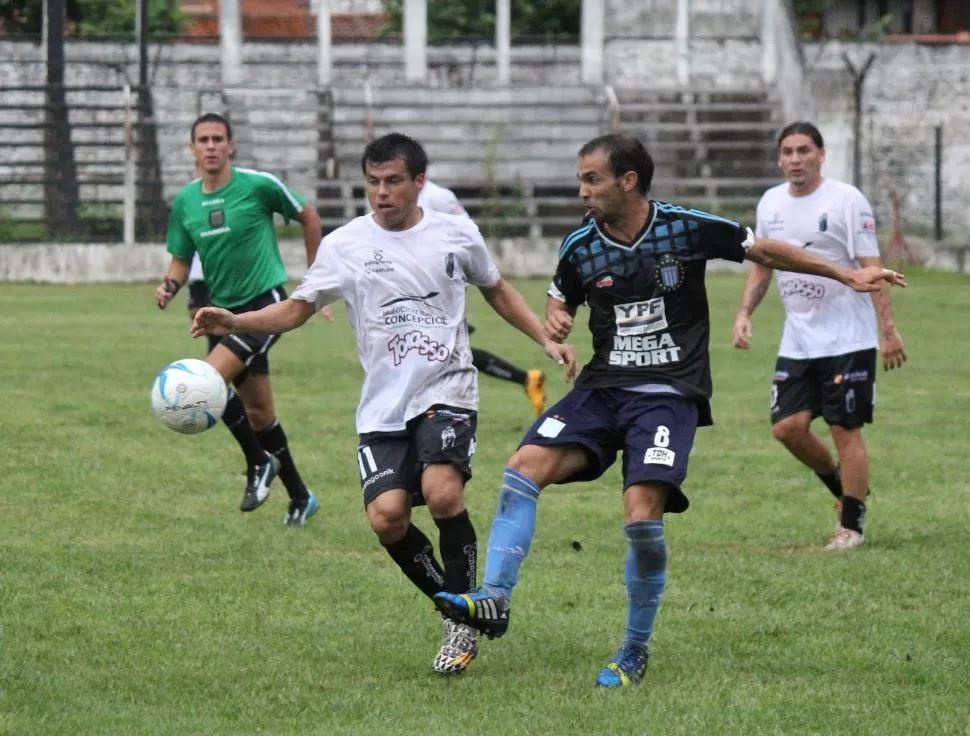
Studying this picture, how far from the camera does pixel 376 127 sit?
3216cm

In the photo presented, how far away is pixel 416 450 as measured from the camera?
6.31m

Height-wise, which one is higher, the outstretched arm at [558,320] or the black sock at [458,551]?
the outstretched arm at [558,320]

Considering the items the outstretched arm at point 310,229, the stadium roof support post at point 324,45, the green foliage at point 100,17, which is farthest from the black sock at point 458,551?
the green foliage at point 100,17

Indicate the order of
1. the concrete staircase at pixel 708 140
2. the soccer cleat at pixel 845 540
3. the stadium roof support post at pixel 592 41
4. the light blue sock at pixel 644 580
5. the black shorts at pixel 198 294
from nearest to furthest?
the light blue sock at pixel 644 580 < the soccer cleat at pixel 845 540 < the black shorts at pixel 198 294 < the concrete staircase at pixel 708 140 < the stadium roof support post at pixel 592 41

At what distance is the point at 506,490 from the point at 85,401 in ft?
26.1

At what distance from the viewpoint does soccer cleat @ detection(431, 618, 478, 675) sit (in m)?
5.95

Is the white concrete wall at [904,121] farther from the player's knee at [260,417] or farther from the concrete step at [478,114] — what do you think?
the player's knee at [260,417]

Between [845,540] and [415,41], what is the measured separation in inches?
1059

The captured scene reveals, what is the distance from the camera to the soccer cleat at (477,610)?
5.77 metres

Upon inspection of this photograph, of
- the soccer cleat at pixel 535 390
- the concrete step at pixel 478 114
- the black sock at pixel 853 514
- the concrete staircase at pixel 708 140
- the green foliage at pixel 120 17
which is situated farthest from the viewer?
the green foliage at pixel 120 17

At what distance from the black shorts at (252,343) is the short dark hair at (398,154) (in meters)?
2.76

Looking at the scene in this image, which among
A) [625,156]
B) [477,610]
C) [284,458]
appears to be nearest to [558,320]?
[625,156]

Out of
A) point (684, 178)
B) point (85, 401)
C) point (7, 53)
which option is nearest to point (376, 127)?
point (684, 178)

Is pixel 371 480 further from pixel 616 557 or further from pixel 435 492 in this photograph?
pixel 616 557
